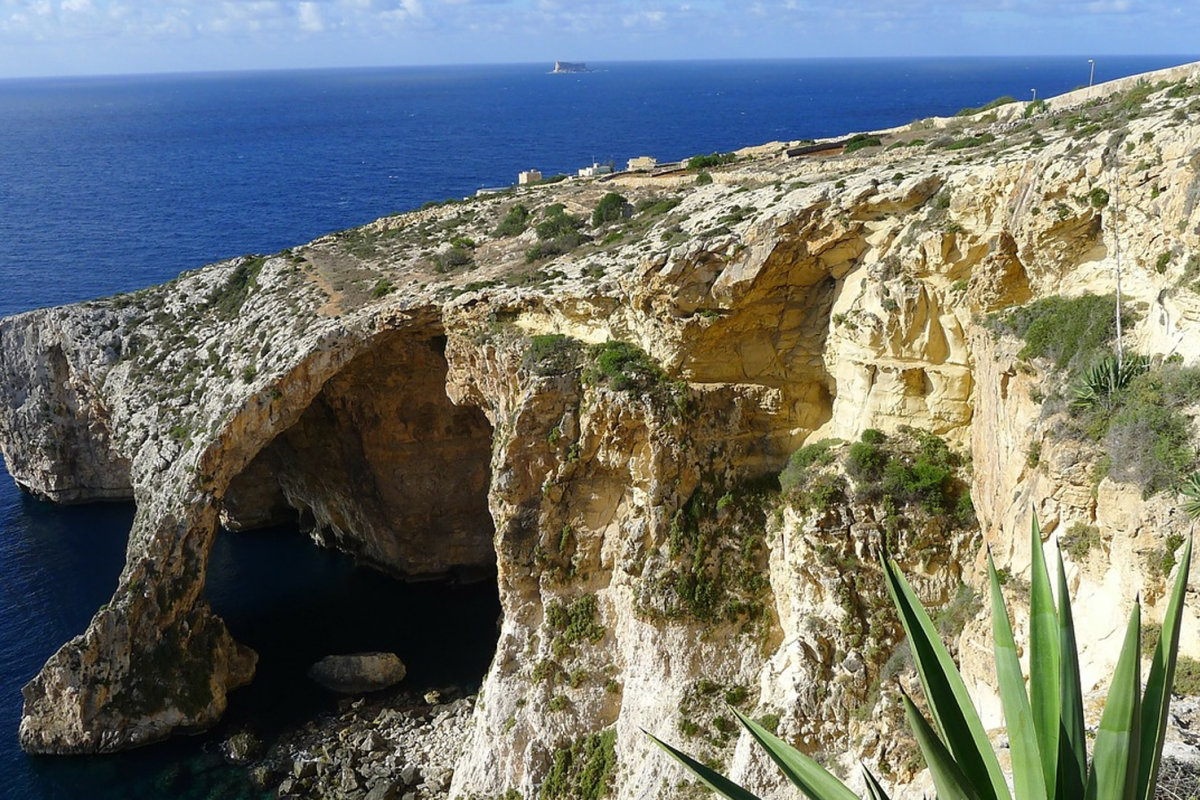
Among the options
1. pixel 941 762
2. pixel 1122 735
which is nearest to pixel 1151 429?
pixel 1122 735

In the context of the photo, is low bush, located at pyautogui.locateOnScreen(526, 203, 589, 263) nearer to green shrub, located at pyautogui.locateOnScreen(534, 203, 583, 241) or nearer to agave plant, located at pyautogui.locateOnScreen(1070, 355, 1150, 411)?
green shrub, located at pyautogui.locateOnScreen(534, 203, 583, 241)

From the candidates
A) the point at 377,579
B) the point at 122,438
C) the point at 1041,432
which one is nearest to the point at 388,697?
the point at 377,579

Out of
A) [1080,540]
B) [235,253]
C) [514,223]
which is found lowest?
[235,253]

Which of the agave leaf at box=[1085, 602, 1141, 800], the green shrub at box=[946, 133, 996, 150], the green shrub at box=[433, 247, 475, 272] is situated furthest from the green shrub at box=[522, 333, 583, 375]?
the agave leaf at box=[1085, 602, 1141, 800]

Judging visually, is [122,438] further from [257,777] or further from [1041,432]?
[1041,432]

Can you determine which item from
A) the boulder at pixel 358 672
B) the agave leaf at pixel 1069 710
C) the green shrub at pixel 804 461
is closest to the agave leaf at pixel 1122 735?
the agave leaf at pixel 1069 710

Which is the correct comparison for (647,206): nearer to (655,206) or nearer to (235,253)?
(655,206)
